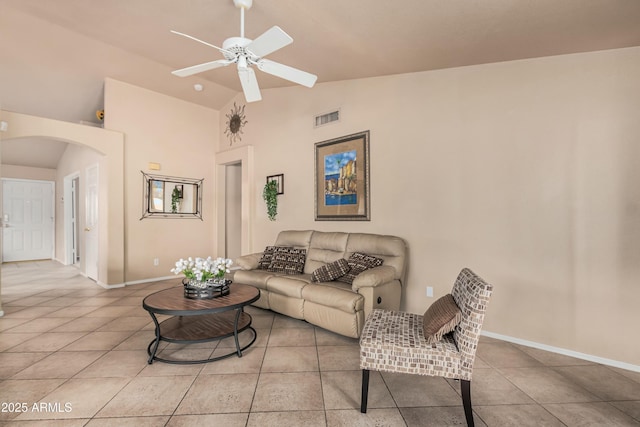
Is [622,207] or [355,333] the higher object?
[622,207]

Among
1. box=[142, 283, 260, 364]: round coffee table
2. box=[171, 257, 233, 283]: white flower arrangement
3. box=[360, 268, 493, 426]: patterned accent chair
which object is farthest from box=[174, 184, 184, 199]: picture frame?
box=[360, 268, 493, 426]: patterned accent chair

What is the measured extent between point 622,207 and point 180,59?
5.17 metres

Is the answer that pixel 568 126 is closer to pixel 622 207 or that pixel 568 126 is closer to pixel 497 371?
pixel 622 207

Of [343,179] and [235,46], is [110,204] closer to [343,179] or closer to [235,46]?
[343,179]

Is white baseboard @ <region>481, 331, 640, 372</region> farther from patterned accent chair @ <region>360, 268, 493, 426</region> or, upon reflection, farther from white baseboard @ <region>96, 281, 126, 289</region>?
white baseboard @ <region>96, 281, 126, 289</region>

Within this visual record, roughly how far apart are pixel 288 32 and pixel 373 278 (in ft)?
8.50

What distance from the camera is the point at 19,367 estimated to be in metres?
2.24

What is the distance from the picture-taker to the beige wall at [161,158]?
481 centimetres

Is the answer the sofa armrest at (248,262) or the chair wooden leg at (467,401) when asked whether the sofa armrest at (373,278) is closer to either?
the chair wooden leg at (467,401)

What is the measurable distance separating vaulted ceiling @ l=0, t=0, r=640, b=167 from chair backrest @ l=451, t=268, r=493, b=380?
1.96m

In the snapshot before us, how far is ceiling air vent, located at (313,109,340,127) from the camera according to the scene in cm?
408

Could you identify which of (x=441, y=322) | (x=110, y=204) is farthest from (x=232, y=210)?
(x=441, y=322)

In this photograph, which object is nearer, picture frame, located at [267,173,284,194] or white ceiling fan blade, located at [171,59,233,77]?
white ceiling fan blade, located at [171,59,233,77]

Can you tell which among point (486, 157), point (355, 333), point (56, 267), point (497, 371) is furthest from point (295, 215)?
point (56, 267)
